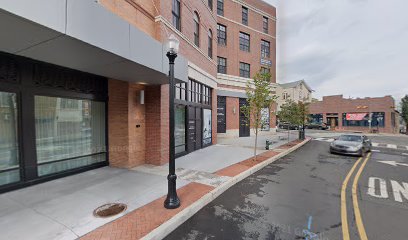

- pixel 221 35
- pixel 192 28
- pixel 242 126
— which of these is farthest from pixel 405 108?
pixel 192 28

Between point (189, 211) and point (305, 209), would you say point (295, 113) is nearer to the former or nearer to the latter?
point (305, 209)

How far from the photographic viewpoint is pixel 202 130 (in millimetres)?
13328

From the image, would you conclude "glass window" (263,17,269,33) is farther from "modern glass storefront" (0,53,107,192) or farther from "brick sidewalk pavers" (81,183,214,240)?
"brick sidewalk pavers" (81,183,214,240)

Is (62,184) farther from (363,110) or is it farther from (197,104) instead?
(363,110)

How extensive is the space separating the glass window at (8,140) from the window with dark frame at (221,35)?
19.7 m

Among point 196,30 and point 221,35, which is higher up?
point 221,35

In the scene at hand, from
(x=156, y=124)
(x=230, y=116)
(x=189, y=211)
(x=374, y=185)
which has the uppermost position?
(x=230, y=116)

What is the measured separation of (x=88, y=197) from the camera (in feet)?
17.2

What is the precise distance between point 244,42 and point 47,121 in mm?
22854

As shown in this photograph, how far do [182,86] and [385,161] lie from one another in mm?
12212

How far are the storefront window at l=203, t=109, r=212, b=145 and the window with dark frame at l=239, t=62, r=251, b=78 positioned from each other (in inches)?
447

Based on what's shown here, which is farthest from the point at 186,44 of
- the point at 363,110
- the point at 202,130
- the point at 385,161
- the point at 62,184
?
the point at 363,110

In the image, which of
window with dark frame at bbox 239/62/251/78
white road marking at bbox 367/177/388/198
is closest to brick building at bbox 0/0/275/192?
white road marking at bbox 367/177/388/198

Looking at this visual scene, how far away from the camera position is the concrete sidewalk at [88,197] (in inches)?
152
